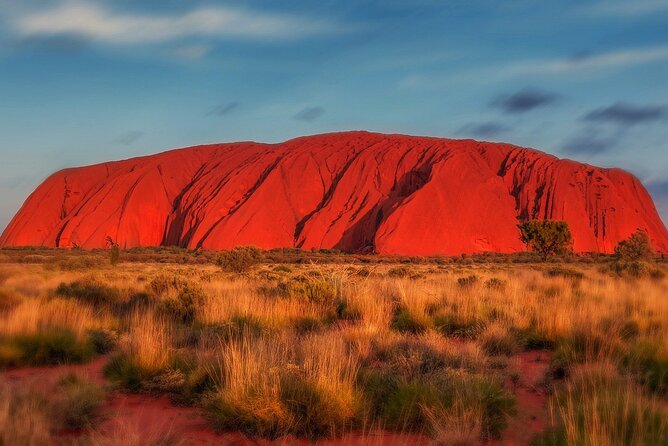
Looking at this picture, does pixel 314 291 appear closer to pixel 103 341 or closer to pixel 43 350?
pixel 103 341

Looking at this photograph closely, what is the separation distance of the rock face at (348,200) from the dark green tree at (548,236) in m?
13.2

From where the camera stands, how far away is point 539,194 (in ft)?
200

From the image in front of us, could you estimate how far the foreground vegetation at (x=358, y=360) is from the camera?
440 cm

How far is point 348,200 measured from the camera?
60.3 m

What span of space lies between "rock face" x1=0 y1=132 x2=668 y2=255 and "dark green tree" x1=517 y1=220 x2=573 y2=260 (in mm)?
13227

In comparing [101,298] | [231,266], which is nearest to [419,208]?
[231,266]

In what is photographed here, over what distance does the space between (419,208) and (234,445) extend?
5170cm

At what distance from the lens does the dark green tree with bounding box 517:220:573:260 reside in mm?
40969

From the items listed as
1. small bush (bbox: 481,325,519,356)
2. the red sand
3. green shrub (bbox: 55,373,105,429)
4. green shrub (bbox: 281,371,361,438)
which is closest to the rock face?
small bush (bbox: 481,325,519,356)

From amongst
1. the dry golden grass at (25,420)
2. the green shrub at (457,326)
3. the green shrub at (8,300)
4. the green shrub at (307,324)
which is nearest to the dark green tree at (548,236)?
the green shrub at (457,326)

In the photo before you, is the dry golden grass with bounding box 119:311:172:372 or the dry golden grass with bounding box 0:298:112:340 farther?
the dry golden grass with bounding box 0:298:112:340

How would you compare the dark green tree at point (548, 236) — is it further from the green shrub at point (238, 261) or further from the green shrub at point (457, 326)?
the green shrub at point (457, 326)

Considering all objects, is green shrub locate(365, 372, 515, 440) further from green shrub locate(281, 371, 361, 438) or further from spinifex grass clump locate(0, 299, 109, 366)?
spinifex grass clump locate(0, 299, 109, 366)

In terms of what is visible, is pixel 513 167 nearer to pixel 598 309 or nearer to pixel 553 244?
pixel 553 244
